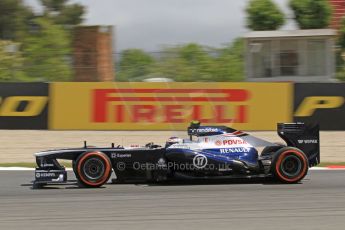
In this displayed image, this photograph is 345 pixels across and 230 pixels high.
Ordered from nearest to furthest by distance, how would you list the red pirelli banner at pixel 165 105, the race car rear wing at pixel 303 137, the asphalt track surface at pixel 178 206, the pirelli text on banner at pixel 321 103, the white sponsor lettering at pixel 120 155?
1. the asphalt track surface at pixel 178 206
2. the white sponsor lettering at pixel 120 155
3. the race car rear wing at pixel 303 137
4. the pirelli text on banner at pixel 321 103
5. the red pirelli banner at pixel 165 105

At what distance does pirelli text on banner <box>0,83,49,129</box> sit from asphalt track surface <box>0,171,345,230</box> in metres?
6.51

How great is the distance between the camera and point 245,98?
18.0m

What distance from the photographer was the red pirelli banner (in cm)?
1794

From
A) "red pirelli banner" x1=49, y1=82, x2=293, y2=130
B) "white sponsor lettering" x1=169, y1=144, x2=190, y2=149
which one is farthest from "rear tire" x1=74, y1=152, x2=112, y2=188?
"red pirelli banner" x1=49, y1=82, x2=293, y2=130

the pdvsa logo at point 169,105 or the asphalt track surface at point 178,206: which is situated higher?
the pdvsa logo at point 169,105

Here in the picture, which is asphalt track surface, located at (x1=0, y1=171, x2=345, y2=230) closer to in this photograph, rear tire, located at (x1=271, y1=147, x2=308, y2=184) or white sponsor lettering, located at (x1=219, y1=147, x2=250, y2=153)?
rear tire, located at (x1=271, y1=147, x2=308, y2=184)

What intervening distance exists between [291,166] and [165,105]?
7380 mm

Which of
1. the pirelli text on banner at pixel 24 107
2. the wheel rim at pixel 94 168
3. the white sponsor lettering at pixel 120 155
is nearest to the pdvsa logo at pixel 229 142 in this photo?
the white sponsor lettering at pixel 120 155

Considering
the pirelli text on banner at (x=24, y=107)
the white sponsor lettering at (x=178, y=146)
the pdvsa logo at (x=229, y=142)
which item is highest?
the pirelli text on banner at (x=24, y=107)

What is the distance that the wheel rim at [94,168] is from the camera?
10.6 meters

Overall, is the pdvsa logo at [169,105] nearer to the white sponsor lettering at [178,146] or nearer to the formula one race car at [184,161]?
the formula one race car at [184,161]

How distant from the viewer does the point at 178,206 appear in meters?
8.78

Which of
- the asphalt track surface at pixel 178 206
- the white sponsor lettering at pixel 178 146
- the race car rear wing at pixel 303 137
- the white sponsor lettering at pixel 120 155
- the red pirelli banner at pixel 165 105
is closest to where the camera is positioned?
the asphalt track surface at pixel 178 206

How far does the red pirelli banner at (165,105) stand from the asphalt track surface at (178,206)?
646 centimetres
